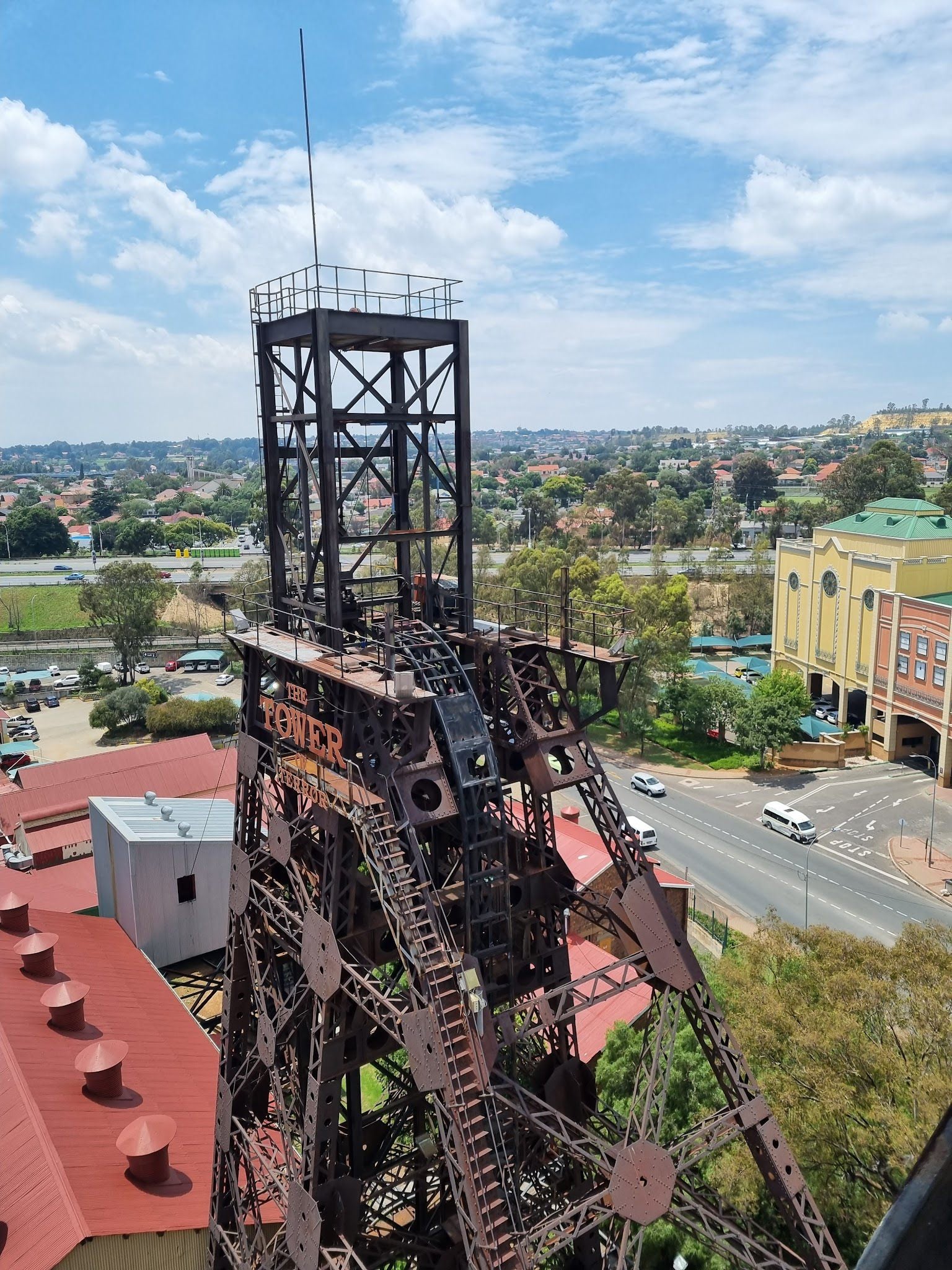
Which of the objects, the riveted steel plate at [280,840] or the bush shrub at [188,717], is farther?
the bush shrub at [188,717]

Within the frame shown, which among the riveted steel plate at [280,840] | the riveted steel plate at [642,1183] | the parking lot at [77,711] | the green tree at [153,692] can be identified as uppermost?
the riveted steel plate at [280,840]

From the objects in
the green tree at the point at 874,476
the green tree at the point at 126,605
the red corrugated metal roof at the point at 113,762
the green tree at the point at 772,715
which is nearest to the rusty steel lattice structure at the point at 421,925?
the red corrugated metal roof at the point at 113,762

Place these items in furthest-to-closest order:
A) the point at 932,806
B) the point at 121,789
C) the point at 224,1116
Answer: the point at 932,806
the point at 121,789
the point at 224,1116

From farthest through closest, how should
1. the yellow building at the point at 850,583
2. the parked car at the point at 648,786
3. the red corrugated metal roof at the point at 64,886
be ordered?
1. the yellow building at the point at 850,583
2. the parked car at the point at 648,786
3. the red corrugated metal roof at the point at 64,886

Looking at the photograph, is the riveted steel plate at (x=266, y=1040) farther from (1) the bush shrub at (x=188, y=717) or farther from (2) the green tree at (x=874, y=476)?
(2) the green tree at (x=874, y=476)

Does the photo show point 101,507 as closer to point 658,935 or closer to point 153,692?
point 153,692

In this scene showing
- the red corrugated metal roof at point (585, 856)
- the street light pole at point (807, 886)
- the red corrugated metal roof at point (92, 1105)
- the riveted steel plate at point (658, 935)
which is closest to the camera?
the riveted steel plate at point (658, 935)

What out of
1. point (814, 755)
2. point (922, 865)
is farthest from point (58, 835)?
point (814, 755)

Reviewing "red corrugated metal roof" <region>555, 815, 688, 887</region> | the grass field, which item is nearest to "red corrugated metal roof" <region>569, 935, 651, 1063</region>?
"red corrugated metal roof" <region>555, 815, 688, 887</region>

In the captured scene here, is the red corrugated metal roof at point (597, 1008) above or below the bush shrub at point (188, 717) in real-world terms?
above
